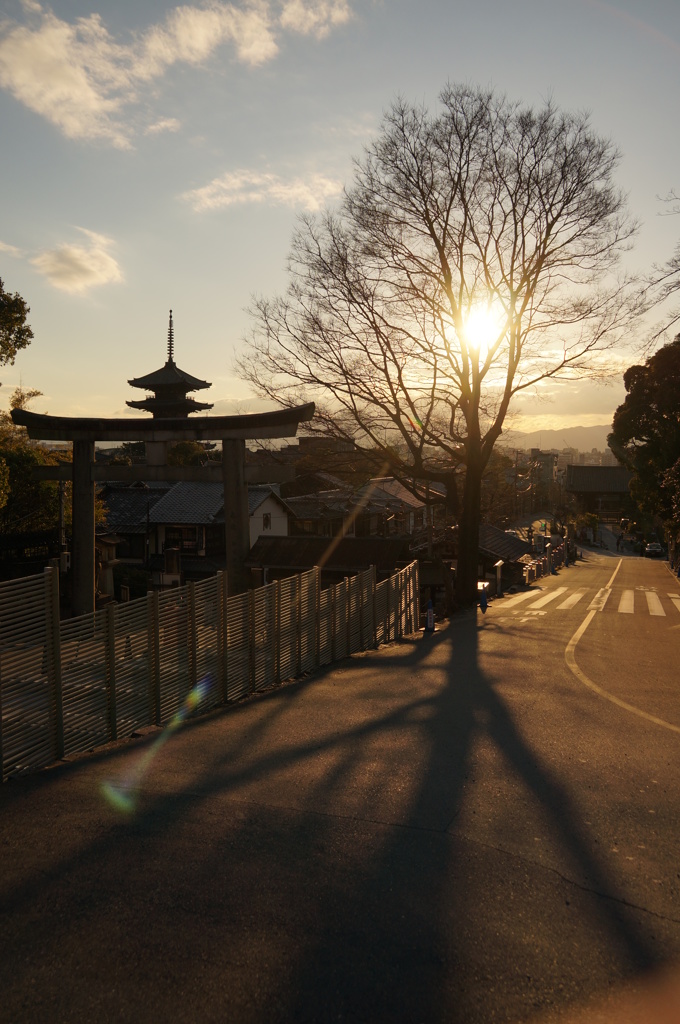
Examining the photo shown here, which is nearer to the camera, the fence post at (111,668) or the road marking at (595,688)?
the fence post at (111,668)

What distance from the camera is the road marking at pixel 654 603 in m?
26.2

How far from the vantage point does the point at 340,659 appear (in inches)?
595

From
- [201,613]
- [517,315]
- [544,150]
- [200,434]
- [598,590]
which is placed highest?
[544,150]

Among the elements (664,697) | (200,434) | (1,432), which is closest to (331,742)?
(664,697)

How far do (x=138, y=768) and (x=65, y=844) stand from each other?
168 centimetres

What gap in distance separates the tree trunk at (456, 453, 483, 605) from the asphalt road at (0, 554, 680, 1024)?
14646 mm

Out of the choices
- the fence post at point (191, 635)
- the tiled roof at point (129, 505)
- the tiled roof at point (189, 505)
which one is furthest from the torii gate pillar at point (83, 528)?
the tiled roof at point (129, 505)

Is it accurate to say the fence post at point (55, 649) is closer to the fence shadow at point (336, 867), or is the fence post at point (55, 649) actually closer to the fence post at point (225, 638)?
the fence shadow at point (336, 867)

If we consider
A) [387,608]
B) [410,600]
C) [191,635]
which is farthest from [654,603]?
[191,635]

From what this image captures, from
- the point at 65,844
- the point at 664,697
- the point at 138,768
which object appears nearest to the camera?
the point at 65,844

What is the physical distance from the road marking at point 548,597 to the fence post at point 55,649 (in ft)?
70.8

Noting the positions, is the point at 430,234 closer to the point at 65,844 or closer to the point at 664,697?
the point at 664,697

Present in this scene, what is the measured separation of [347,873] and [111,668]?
375 cm

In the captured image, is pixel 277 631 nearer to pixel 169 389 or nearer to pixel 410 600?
pixel 410 600
